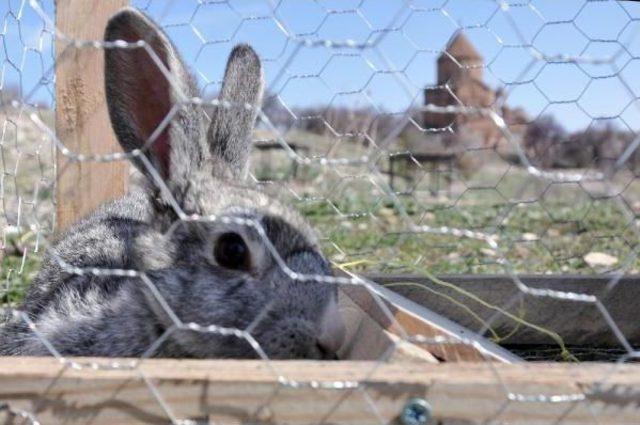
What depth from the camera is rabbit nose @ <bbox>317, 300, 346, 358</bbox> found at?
6.96ft

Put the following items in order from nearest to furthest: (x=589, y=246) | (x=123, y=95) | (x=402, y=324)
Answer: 1. (x=402, y=324)
2. (x=123, y=95)
3. (x=589, y=246)

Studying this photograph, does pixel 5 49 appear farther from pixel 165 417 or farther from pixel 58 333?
pixel 165 417

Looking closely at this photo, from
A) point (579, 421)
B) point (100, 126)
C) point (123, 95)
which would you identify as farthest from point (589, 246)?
point (579, 421)

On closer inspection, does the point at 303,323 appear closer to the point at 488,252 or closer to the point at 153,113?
the point at 153,113

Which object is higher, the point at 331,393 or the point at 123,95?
the point at 123,95

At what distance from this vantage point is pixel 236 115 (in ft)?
9.40

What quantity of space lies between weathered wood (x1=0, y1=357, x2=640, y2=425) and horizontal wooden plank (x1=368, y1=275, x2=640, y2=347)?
4.46ft

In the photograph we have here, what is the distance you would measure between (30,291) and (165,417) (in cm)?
190

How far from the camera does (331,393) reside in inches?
59.9

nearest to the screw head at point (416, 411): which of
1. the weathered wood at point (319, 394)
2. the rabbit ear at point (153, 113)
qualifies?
the weathered wood at point (319, 394)

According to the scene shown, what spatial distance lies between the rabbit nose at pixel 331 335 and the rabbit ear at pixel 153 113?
712 millimetres

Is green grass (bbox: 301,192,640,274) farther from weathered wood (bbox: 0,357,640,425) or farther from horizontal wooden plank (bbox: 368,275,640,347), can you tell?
weathered wood (bbox: 0,357,640,425)

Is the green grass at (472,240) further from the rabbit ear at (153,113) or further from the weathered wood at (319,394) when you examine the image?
the weathered wood at (319,394)

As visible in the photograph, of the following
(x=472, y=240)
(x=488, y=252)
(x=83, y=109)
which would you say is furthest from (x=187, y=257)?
(x=472, y=240)
